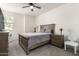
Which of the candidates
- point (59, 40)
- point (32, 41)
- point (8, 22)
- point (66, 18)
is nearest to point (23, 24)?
point (8, 22)

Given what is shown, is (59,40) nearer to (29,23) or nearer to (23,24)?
(29,23)

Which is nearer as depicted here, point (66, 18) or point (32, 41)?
point (66, 18)

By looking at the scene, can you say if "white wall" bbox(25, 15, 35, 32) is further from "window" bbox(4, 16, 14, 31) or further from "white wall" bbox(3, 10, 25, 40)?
"window" bbox(4, 16, 14, 31)

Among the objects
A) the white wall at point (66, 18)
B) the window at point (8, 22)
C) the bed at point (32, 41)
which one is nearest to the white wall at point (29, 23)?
the white wall at point (66, 18)

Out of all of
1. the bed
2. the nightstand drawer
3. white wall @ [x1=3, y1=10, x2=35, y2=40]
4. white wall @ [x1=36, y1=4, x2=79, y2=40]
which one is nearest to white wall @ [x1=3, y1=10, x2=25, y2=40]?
white wall @ [x1=3, y1=10, x2=35, y2=40]

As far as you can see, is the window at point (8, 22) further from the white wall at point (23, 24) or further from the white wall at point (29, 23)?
the white wall at point (29, 23)

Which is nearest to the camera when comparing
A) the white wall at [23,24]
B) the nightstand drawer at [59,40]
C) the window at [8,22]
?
the window at [8,22]

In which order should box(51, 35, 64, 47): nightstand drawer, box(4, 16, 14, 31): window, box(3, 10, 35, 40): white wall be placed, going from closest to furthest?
box(4, 16, 14, 31): window
box(3, 10, 35, 40): white wall
box(51, 35, 64, 47): nightstand drawer

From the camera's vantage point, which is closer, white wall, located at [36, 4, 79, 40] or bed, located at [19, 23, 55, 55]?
white wall, located at [36, 4, 79, 40]

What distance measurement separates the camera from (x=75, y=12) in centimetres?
174

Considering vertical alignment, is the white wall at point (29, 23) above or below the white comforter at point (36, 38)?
above

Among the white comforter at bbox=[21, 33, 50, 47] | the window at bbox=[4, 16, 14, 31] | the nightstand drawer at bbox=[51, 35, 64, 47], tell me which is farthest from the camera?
the white comforter at bbox=[21, 33, 50, 47]

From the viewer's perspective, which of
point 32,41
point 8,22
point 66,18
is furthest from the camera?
point 32,41

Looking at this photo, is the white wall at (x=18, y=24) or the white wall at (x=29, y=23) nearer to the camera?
the white wall at (x=18, y=24)
